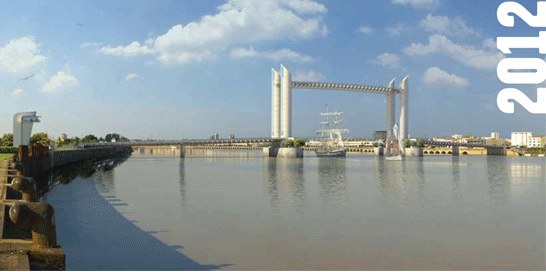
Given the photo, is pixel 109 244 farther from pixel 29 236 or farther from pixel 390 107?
pixel 390 107

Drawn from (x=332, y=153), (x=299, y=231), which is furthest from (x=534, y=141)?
(x=299, y=231)

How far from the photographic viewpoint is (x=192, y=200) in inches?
814

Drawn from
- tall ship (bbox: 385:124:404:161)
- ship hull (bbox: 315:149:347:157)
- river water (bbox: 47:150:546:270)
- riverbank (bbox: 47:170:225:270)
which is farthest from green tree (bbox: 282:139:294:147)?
riverbank (bbox: 47:170:225:270)

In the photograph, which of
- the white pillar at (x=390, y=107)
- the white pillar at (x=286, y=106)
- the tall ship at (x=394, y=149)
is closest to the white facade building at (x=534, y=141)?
the white pillar at (x=390, y=107)

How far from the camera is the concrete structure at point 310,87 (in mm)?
93125

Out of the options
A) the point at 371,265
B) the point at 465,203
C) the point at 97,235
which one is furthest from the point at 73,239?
the point at 465,203

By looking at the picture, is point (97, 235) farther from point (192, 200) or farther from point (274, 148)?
point (274, 148)

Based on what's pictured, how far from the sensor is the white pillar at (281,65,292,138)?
304 feet

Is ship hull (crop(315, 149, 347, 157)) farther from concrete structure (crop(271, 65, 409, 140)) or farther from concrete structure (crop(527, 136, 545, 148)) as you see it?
concrete structure (crop(527, 136, 545, 148))

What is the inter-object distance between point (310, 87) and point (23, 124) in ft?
248

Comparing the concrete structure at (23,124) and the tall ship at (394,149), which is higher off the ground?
the concrete structure at (23,124)

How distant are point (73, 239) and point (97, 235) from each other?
58 cm

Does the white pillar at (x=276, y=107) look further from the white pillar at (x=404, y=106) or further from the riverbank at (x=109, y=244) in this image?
the riverbank at (x=109, y=244)

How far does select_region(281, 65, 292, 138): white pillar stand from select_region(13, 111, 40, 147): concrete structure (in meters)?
65.9
